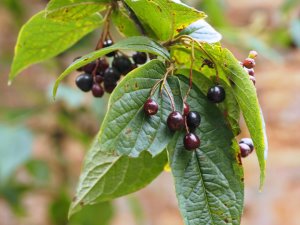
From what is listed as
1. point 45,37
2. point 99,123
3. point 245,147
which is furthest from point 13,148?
point 245,147

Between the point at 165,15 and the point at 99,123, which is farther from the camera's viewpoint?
the point at 99,123

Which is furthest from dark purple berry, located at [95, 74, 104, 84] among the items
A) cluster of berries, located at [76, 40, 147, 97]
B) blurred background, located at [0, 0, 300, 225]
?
blurred background, located at [0, 0, 300, 225]

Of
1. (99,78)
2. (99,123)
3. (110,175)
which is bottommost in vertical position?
(99,123)

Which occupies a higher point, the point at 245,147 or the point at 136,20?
the point at 136,20

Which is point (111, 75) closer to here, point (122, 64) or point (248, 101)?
point (122, 64)

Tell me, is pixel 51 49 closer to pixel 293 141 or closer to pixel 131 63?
pixel 131 63

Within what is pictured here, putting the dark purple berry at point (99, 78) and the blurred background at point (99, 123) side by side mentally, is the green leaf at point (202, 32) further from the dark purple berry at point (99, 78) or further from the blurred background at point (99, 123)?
the blurred background at point (99, 123)

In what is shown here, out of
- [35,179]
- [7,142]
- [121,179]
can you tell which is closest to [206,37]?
[121,179]
